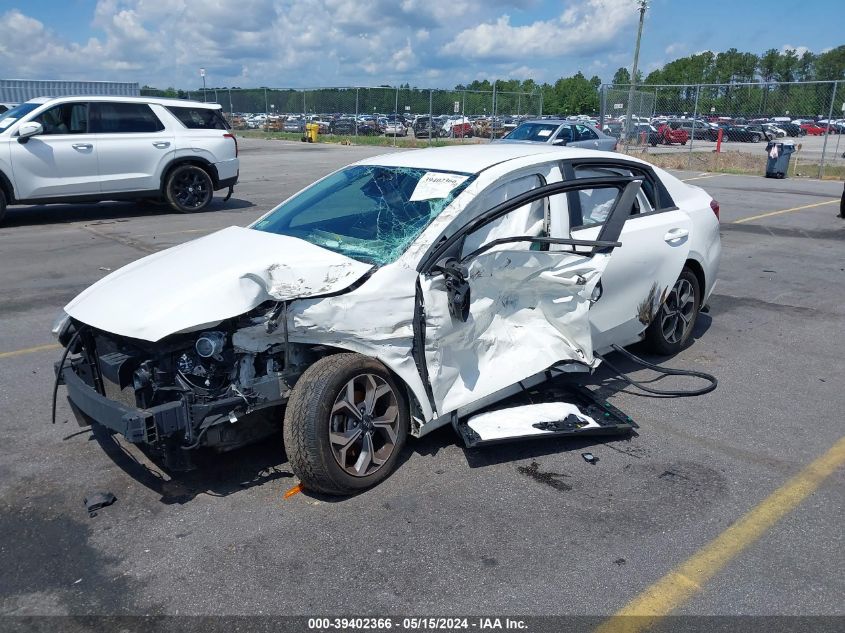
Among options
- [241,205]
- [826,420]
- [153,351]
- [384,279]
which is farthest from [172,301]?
[241,205]

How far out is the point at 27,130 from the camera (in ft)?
37.6

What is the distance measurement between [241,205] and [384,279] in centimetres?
1167

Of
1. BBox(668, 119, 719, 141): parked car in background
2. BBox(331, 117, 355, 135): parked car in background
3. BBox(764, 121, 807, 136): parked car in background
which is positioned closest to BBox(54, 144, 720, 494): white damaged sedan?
BBox(331, 117, 355, 135): parked car in background

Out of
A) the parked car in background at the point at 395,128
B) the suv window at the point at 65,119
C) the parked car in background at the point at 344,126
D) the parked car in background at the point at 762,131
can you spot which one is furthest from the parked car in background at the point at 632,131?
the suv window at the point at 65,119

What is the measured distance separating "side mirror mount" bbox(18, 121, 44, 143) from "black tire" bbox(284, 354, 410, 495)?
10.1 metres

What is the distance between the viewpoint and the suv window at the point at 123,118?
1241 cm

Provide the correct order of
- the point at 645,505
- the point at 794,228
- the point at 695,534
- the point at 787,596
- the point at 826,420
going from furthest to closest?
the point at 794,228, the point at 826,420, the point at 645,505, the point at 695,534, the point at 787,596

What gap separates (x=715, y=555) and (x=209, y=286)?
2.74m

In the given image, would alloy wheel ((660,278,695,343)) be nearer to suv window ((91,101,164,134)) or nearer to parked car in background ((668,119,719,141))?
suv window ((91,101,164,134))

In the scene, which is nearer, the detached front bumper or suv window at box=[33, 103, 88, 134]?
the detached front bumper

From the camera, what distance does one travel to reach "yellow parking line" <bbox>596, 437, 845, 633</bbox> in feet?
9.61

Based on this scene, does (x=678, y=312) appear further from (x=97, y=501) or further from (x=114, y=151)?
(x=114, y=151)

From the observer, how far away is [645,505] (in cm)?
373

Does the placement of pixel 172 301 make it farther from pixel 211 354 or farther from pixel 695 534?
pixel 695 534
